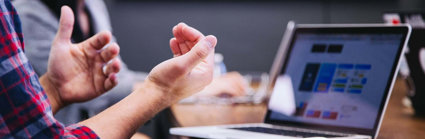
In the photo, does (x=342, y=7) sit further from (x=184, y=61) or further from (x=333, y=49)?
(x=184, y=61)

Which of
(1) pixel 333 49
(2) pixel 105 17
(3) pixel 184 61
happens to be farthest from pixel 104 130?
(2) pixel 105 17

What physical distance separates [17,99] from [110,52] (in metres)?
0.50

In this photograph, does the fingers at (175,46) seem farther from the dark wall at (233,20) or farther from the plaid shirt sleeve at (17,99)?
the dark wall at (233,20)

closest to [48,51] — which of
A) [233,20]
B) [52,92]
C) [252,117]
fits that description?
[52,92]

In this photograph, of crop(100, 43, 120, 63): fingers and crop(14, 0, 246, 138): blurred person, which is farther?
crop(14, 0, 246, 138): blurred person

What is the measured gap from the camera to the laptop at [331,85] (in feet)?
3.12

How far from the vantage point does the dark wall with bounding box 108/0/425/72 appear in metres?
2.96

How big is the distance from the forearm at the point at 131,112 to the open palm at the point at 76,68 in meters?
0.32

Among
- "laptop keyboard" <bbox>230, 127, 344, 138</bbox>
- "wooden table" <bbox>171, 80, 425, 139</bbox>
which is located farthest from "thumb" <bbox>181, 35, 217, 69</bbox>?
"wooden table" <bbox>171, 80, 425, 139</bbox>

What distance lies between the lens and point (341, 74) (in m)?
1.04

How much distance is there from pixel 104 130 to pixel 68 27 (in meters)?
0.45

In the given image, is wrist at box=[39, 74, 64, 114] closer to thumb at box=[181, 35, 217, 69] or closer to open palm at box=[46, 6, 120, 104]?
open palm at box=[46, 6, 120, 104]

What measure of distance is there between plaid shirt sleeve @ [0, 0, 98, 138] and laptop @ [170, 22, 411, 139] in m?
0.30

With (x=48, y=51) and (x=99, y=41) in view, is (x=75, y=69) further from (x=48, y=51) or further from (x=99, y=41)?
(x=48, y=51)
